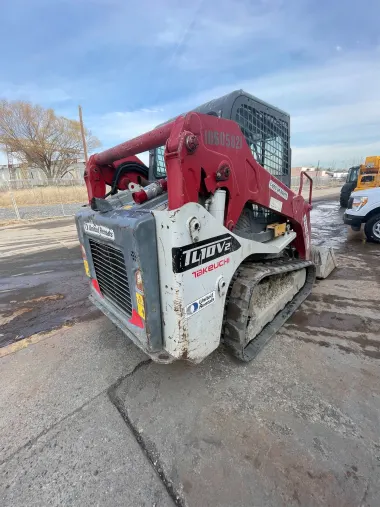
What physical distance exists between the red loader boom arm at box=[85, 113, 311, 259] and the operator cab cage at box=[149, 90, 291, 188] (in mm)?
427

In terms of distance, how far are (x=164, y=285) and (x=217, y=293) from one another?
0.47m

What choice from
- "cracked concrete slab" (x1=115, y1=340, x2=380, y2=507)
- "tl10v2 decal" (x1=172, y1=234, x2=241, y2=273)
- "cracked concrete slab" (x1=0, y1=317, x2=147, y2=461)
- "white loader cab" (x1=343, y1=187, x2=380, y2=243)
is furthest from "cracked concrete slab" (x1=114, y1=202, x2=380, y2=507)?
"white loader cab" (x1=343, y1=187, x2=380, y2=243)

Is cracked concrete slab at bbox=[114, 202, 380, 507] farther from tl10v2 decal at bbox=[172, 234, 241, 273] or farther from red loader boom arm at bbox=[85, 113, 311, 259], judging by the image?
red loader boom arm at bbox=[85, 113, 311, 259]

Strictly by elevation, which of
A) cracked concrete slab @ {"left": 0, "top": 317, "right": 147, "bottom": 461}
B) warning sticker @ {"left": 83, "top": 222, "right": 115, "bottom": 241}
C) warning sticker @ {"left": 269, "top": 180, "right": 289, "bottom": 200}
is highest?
warning sticker @ {"left": 269, "top": 180, "right": 289, "bottom": 200}

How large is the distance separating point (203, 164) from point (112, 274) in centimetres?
131

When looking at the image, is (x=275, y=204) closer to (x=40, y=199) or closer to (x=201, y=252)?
(x=201, y=252)

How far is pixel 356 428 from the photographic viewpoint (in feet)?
6.31

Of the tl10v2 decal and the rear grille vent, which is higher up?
the tl10v2 decal

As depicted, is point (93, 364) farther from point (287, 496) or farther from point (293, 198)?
point (293, 198)

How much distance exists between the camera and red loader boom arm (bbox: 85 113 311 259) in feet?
5.74

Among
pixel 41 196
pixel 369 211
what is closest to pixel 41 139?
pixel 41 196

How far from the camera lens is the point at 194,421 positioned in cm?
203

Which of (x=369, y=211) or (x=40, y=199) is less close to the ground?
(x=369, y=211)

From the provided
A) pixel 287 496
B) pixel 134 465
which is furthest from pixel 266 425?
pixel 134 465
